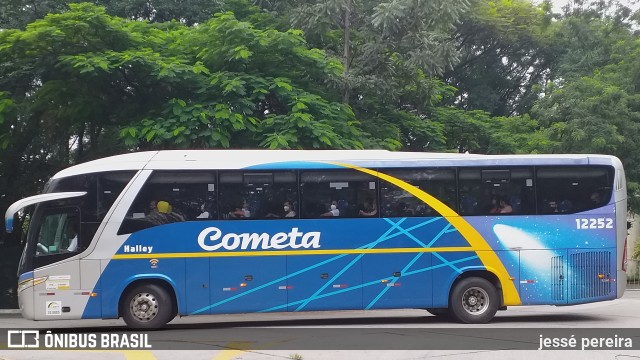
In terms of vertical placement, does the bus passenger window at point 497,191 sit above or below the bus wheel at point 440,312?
above

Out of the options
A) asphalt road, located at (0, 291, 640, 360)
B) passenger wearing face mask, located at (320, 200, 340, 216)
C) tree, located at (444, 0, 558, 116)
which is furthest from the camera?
A: tree, located at (444, 0, 558, 116)

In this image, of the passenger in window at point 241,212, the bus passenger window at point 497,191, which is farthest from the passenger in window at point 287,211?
the bus passenger window at point 497,191

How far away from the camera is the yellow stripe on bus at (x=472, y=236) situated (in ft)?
47.0

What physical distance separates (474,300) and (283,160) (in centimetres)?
468

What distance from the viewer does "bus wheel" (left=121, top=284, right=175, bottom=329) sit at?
13.7m

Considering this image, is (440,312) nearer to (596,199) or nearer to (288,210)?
(596,199)

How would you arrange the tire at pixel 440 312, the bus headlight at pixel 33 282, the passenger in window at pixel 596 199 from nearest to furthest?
the bus headlight at pixel 33 282 < the passenger in window at pixel 596 199 < the tire at pixel 440 312

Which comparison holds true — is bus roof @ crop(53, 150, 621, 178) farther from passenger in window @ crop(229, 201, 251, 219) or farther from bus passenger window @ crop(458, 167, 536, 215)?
passenger in window @ crop(229, 201, 251, 219)

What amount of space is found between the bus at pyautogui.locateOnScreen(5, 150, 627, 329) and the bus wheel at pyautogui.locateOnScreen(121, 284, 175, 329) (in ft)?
0.07

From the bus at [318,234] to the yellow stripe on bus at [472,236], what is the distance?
0.02m

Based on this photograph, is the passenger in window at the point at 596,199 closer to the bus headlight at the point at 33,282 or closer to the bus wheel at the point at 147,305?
the bus wheel at the point at 147,305

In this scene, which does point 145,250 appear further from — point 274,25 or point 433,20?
point 433,20

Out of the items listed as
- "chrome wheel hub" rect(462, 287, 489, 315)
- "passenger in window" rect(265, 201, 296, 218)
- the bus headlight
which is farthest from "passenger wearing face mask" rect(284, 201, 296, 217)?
the bus headlight

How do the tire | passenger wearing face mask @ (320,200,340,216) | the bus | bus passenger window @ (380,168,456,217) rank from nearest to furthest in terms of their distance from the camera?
the bus
passenger wearing face mask @ (320,200,340,216)
bus passenger window @ (380,168,456,217)
the tire
